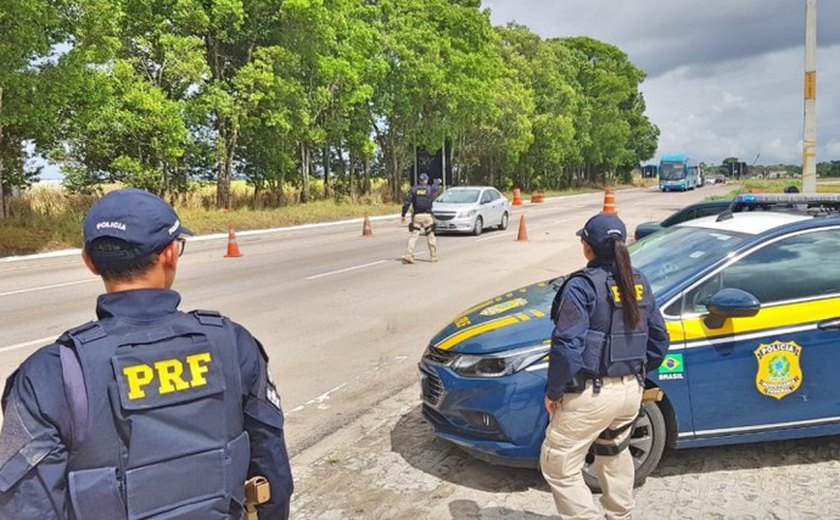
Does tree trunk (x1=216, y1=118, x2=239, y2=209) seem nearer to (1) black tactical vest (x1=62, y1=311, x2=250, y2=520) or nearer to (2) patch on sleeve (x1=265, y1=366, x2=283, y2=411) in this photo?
(2) patch on sleeve (x1=265, y1=366, x2=283, y2=411)

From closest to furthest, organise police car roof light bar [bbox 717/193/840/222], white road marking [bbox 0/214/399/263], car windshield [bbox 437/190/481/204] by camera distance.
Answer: police car roof light bar [bbox 717/193/840/222] → white road marking [bbox 0/214/399/263] → car windshield [bbox 437/190/481/204]

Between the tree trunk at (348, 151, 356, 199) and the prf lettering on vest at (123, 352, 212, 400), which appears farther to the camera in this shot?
the tree trunk at (348, 151, 356, 199)

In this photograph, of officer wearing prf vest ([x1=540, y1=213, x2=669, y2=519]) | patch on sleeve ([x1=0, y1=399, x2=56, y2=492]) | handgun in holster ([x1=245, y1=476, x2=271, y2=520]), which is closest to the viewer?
patch on sleeve ([x1=0, y1=399, x2=56, y2=492])

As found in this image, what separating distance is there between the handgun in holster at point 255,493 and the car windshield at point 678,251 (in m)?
2.85

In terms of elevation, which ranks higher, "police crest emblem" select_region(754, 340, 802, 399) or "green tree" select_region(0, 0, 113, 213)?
"green tree" select_region(0, 0, 113, 213)

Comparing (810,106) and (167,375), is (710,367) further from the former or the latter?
(810,106)

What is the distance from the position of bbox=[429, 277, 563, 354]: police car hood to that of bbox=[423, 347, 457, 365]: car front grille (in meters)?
0.03

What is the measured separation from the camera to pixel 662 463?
412 cm

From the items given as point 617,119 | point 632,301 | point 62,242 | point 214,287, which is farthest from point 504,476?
point 617,119

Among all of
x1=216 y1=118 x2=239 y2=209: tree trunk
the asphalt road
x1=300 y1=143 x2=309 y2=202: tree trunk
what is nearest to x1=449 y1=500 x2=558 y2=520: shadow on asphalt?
the asphalt road

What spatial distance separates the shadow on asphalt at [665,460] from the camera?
3.96m

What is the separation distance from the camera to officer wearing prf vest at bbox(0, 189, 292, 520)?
1.46 m

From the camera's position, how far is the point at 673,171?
59.2 meters

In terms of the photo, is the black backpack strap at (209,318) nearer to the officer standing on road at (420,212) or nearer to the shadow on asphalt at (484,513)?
the shadow on asphalt at (484,513)
